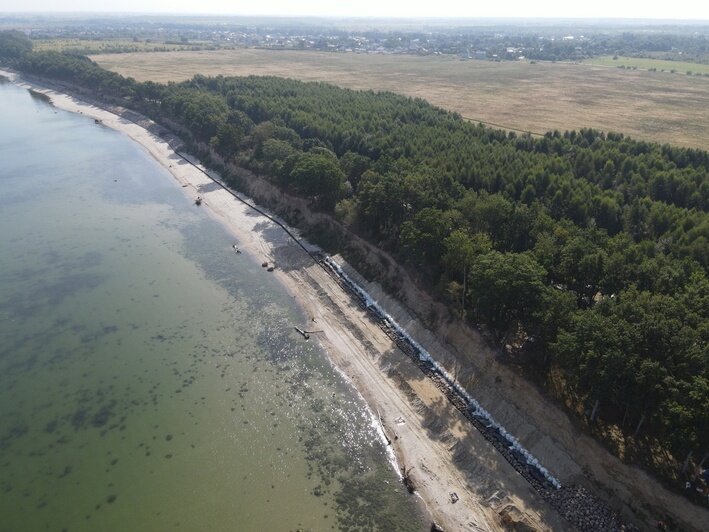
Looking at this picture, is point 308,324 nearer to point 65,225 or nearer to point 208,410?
point 208,410

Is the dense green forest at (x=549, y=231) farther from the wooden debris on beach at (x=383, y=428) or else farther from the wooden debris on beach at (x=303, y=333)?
the wooden debris on beach at (x=303, y=333)

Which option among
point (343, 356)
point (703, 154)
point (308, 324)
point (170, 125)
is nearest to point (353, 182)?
point (308, 324)

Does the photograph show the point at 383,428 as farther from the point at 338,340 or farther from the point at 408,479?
the point at 338,340

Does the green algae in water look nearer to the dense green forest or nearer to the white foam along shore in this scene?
the white foam along shore

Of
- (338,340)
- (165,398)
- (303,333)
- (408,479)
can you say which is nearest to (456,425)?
(408,479)

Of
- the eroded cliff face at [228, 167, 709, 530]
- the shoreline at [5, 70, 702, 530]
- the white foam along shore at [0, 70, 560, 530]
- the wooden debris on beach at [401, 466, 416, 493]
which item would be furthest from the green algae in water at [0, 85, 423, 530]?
the eroded cliff face at [228, 167, 709, 530]

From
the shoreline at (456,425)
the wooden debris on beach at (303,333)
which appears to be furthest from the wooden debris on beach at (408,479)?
the wooden debris on beach at (303,333)
